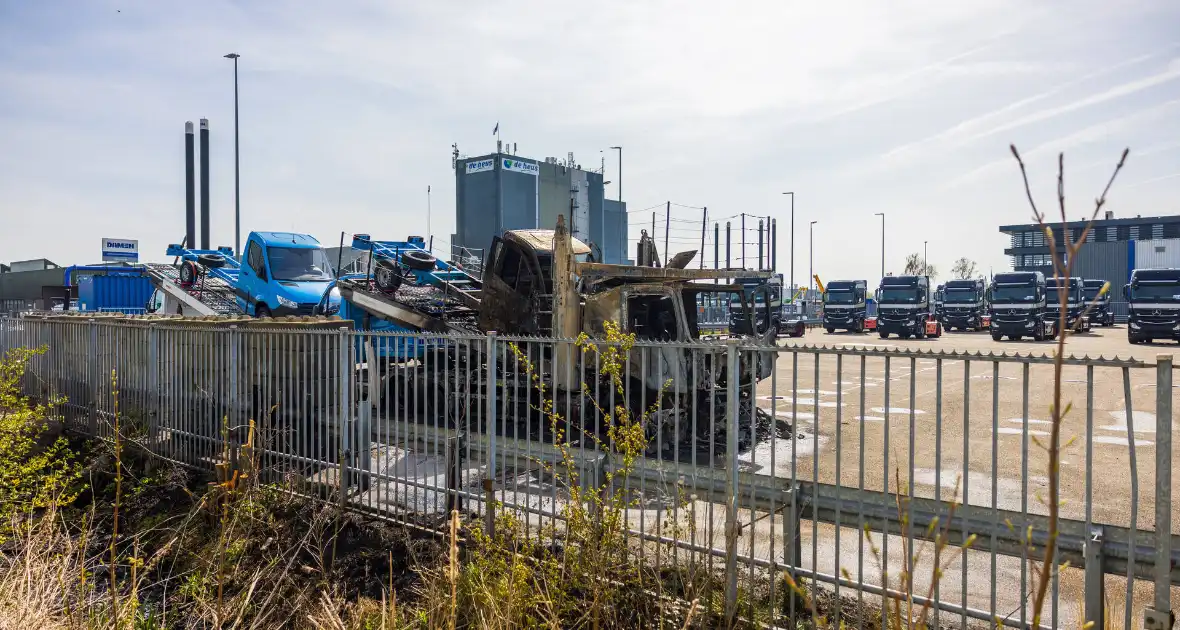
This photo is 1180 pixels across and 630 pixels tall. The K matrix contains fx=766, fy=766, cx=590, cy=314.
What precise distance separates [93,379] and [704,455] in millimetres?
7451

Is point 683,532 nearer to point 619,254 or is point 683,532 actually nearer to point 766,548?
point 766,548

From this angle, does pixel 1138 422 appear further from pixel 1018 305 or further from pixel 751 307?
pixel 1018 305

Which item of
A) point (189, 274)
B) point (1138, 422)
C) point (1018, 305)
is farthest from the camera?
point (1018, 305)

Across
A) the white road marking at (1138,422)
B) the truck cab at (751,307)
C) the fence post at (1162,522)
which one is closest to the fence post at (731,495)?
the fence post at (1162,522)

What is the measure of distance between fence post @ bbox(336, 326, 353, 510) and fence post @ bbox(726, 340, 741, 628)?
361 centimetres

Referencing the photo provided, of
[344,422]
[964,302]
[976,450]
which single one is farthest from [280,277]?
[964,302]

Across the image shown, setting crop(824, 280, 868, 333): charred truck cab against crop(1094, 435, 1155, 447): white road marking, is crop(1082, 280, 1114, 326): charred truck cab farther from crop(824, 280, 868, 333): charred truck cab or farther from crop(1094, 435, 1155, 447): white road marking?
crop(1094, 435, 1155, 447): white road marking

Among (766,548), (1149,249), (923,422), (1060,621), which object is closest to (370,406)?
(766,548)

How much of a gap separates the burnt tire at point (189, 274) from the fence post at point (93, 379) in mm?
10817

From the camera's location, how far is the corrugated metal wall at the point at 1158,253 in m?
58.1

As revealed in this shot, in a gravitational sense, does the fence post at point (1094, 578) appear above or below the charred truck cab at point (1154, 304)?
below

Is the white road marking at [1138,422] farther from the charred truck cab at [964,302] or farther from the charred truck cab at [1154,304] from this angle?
the charred truck cab at [964,302]

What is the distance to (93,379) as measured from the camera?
9.25 meters

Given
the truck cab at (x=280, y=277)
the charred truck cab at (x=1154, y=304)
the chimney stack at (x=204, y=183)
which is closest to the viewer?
the truck cab at (x=280, y=277)
